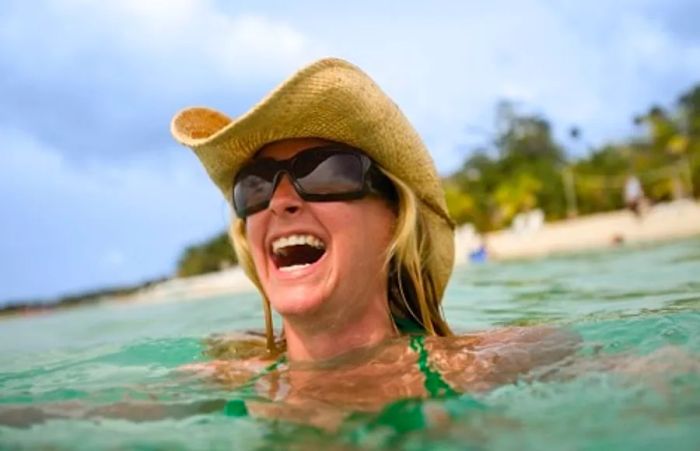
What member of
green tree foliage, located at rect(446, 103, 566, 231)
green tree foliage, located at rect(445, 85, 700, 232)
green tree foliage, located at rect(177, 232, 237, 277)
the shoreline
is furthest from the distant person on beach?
green tree foliage, located at rect(177, 232, 237, 277)

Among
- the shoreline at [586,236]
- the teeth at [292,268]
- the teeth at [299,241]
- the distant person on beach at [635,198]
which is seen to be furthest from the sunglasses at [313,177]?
the distant person on beach at [635,198]

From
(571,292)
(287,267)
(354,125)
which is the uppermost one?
(354,125)

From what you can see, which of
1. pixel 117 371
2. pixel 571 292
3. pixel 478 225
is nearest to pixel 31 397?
pixel 117 371

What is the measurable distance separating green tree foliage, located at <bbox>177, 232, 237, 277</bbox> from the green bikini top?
63.2m

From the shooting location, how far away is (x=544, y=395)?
2.14m

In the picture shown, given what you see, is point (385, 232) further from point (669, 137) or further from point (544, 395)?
point (669, 137)

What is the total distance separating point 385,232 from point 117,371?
159 cm

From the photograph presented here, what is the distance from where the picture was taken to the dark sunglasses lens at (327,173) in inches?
109

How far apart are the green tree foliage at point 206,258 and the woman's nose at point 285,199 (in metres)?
63.4

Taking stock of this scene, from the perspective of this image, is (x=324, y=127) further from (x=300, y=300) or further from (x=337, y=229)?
(x=300, y=300)

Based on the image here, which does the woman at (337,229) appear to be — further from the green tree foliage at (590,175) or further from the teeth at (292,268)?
the green tree foliage at (590,175)

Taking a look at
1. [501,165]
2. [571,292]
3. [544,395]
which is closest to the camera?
[544,395]

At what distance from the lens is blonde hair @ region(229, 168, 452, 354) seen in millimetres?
3021

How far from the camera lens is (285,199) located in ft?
9.11
